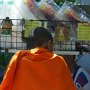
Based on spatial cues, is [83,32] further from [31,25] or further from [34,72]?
[34,72]

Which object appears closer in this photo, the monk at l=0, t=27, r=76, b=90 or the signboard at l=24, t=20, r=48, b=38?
the monk at l=0, t=27, r=76, b=90

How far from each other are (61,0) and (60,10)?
4.45ft

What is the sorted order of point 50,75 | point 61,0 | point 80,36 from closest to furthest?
point 50,75, point 80,36, point 61,0

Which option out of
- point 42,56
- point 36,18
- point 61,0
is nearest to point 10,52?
point 36,18

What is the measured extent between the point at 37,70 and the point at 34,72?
0.08 feet

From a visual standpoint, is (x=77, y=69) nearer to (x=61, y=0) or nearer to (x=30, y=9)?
(x=30, y=9)

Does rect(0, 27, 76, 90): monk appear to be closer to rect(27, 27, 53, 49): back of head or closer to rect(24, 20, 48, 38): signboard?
rect(27, 27, 53, 49): back of head

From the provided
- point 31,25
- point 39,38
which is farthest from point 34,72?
point 31,25

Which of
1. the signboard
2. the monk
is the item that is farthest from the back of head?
the signboard

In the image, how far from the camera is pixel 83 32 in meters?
3.89

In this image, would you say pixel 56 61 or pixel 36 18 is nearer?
pixel 56 61

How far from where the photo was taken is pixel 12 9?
399 centimetres

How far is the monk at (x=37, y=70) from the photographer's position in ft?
11.1

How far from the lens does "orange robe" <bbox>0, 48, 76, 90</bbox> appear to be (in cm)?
339
